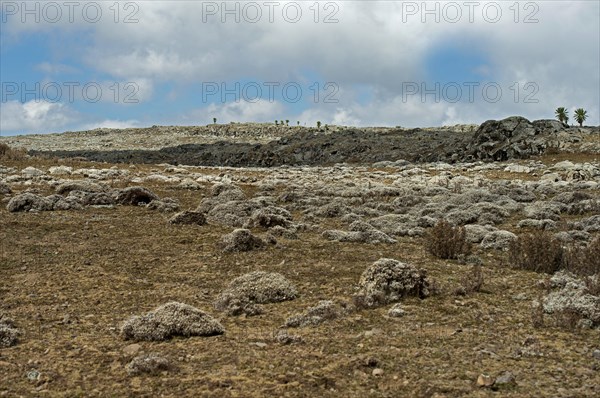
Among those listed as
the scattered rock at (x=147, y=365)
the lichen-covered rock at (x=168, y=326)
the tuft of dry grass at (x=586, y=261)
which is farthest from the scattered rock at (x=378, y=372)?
the tuft of dry grass at (x=586, y=261)

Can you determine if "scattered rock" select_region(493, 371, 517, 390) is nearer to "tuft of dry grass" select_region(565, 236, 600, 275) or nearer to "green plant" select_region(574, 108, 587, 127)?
"tuft of dry grass" select_region(565, 236, 600, 275)

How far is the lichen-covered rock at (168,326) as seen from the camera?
282 inches

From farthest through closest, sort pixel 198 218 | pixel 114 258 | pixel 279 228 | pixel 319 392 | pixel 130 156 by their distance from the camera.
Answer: pixel 130 156 < pixel 198 218 < pixel 279 228 < pixel 114 258 < pixel 319 392

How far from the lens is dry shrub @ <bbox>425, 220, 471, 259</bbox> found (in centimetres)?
1172

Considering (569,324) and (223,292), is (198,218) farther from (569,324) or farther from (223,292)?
(569,324)

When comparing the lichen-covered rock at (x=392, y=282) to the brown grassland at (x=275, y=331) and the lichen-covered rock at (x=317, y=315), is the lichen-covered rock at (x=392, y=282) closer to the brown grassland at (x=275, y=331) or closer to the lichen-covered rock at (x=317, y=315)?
the brown grassland at (x=275, y=331)

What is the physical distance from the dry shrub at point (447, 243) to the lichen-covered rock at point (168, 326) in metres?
6.04

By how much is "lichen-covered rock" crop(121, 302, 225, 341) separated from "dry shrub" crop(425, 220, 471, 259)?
6036mm

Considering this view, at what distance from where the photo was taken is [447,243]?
462 inches

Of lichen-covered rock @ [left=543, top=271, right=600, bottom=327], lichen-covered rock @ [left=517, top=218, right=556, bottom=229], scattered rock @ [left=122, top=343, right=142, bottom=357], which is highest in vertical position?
lichen-covered rock @ [left=517, top=218, right=556, bottom=229]

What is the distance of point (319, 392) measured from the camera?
550cm

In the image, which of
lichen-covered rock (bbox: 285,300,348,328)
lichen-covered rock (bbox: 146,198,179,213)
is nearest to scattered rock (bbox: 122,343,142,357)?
lichen-covered rock (bbox: 285,300,348,328)

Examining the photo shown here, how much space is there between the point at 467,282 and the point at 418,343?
9.03 feet

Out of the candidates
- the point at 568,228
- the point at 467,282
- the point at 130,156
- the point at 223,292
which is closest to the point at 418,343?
the point at 467,282
